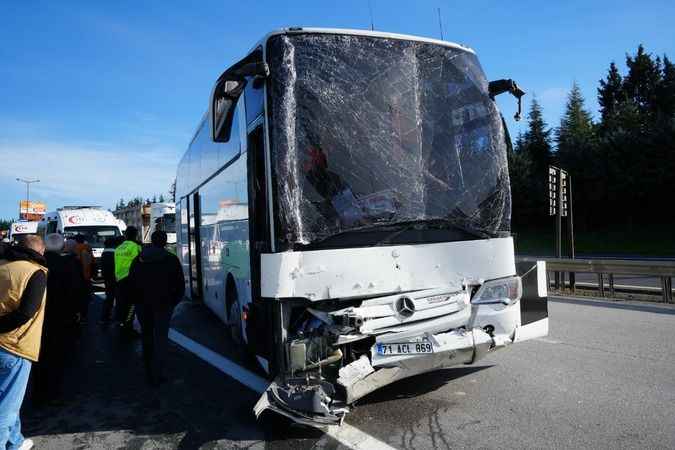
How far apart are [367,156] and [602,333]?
532cm

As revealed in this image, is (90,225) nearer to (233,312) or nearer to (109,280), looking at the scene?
(109,280)

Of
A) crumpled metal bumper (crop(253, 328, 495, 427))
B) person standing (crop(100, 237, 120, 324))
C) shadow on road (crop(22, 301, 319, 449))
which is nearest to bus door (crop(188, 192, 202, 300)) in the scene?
person standing (crop(100, 237, 120, 324))

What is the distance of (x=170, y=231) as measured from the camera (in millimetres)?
25109

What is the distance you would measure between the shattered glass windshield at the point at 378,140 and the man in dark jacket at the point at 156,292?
2382 mm

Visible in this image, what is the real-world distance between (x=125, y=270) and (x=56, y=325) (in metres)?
3.06

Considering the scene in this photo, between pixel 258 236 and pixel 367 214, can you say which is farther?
pixel 258 236

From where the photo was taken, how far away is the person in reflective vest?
905 cm

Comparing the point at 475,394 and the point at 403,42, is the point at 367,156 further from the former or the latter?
the point at 475,394

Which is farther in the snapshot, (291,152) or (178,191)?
(178,191)

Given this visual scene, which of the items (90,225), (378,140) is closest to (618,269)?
(378,140)

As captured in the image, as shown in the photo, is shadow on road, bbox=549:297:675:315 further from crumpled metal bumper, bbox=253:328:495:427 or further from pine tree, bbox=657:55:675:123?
pine tree, bbox=657:55:675:123

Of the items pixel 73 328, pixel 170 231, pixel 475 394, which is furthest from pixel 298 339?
pixel 170 231

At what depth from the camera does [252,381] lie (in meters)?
6.09

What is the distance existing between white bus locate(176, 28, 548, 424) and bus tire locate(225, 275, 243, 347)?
4.05 feet
